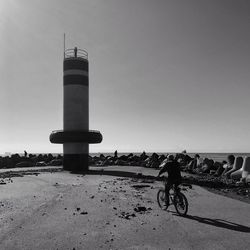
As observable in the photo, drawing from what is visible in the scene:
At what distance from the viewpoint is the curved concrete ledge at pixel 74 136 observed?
3244 cm

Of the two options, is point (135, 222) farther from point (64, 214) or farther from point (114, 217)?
point (64, 214)

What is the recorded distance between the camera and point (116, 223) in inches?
399

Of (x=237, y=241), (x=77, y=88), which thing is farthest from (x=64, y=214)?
(x=77, y=88)

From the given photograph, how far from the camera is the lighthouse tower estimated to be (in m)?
32.8

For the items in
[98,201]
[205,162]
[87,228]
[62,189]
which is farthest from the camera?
[205,162]

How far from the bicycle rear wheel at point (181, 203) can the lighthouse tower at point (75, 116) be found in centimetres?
2155

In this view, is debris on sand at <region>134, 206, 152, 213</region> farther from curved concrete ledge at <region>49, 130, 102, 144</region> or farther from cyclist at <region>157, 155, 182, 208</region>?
curved concrete ledge at <region>49, 130, 102, 144</region>

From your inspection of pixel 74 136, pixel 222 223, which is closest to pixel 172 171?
pixel 222 223

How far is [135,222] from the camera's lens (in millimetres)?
10258

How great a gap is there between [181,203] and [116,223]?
2.54m

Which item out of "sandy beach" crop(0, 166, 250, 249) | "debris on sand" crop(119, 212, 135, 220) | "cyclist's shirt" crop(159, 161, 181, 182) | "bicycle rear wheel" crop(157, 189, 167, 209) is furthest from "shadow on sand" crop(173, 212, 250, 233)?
"debris on sand" crop(119, 212, 135, 220)

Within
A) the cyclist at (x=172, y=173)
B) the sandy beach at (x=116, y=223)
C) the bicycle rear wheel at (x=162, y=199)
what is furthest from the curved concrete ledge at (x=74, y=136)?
the cyclist at (x=172, y=173)

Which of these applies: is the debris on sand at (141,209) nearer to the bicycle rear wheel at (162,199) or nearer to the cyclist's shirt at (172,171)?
the bicycle rear wheel at (162,199)

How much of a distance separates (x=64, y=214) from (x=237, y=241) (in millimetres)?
5750
